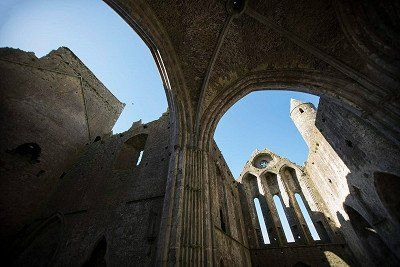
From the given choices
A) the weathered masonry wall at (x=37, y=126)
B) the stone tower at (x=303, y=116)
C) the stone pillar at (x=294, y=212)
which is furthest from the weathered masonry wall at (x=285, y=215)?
the weathered masonry wall at (x=37, y=126)

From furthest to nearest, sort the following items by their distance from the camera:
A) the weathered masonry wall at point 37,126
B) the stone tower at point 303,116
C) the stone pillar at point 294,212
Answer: the stone tower at point 303,116, the stone pillar at point 294,212, the weathered masonry wall at point 37,126

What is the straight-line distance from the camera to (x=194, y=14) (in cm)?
507

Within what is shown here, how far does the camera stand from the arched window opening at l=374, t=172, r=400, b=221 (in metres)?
5.32

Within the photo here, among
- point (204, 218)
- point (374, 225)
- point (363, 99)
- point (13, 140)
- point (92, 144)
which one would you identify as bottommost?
point (204, 218)

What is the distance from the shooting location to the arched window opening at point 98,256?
5.54 metres

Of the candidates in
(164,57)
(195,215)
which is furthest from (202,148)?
(164,57)

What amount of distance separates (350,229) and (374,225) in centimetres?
240

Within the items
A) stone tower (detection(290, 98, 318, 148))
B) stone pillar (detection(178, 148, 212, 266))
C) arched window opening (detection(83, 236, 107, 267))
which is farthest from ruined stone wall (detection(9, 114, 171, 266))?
stone tower (detection(290, 98, 318, 148))

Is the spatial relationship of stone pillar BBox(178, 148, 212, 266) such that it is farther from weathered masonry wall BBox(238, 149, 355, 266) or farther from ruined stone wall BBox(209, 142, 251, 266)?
weathered masonry wall BBox(238, 149, 355, 266)

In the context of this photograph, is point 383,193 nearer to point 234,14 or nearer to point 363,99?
point 363,99

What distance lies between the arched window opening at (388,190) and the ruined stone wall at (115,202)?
6.00 metres

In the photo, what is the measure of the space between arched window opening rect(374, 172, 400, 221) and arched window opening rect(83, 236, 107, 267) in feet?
25.3

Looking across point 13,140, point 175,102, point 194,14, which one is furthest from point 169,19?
point 13,140

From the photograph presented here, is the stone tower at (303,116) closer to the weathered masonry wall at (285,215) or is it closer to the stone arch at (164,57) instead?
the weathered masonry wall at (285,215)
